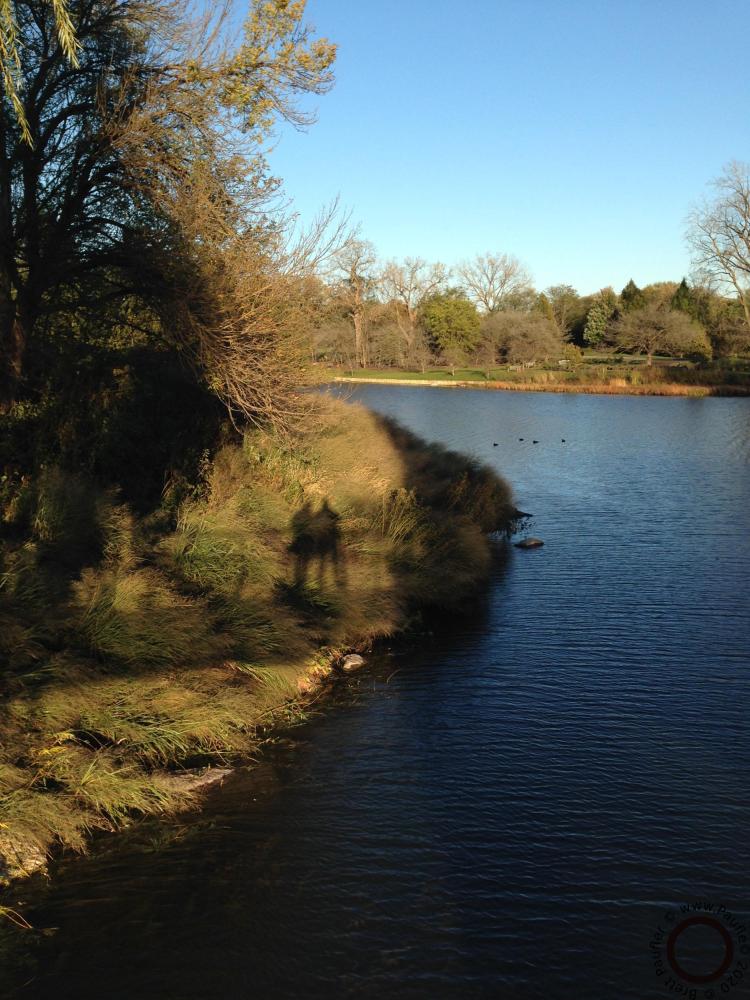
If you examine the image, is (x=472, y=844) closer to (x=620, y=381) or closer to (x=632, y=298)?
(x=620, y=381)

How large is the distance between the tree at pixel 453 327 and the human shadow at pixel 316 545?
214 feet

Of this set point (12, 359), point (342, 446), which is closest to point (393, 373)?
point (342, 446)

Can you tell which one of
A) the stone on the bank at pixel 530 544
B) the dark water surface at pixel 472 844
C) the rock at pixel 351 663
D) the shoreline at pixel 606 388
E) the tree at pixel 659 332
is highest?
the tree at pixel 659 332

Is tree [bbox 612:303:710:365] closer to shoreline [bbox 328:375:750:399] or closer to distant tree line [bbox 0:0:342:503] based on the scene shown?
shoreline [bbox 328:375:750:399]

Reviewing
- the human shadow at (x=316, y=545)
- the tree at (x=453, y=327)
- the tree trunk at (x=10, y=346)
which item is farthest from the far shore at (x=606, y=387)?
the tree trunk at (x=10, y=346)

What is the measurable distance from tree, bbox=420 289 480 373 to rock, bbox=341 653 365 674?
219ft

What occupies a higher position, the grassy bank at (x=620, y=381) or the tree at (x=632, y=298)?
the tree at (x=632, y=298)

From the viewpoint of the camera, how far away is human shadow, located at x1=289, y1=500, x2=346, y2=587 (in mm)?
11617

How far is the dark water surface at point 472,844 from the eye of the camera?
573cm

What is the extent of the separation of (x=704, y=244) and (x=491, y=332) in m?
19.8

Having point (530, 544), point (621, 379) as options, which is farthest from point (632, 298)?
point (530, 544)

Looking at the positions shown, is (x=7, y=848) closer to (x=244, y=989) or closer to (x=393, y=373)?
(x=244, y=989)

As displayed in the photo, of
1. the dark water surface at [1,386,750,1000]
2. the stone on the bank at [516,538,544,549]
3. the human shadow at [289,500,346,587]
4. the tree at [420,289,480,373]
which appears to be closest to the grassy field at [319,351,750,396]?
the tree at [420,289,480,373]

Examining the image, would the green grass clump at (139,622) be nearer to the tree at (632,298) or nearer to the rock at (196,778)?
the rock at (196,778)
